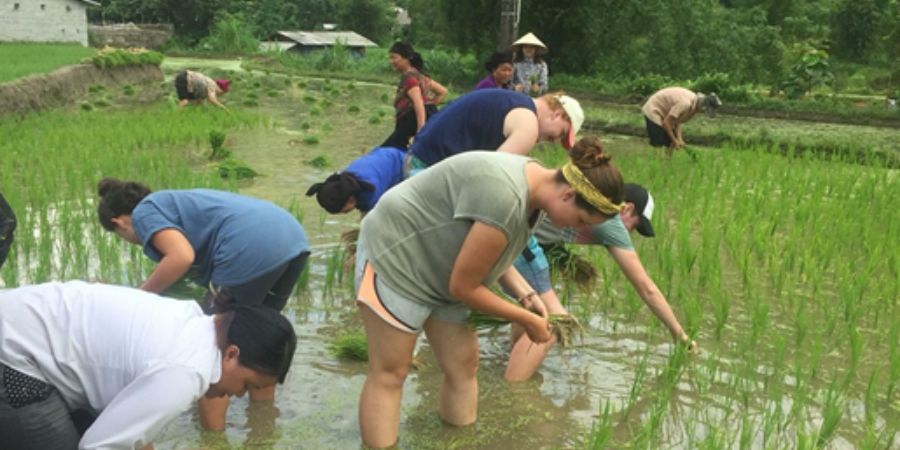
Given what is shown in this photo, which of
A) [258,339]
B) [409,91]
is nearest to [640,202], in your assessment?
[258,339]

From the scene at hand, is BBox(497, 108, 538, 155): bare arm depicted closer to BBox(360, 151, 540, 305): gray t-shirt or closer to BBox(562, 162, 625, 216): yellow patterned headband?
BBox(360, 151, 540, 305): gray t-shirt

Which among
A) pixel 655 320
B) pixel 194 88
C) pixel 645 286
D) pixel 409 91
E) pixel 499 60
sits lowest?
pixel 655 320

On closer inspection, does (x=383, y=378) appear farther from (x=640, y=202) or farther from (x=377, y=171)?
(x=377, y=171)

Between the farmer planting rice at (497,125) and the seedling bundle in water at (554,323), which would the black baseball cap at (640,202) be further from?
the seedling bundle in water at (554,323)

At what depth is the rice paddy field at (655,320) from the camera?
2.90 meters

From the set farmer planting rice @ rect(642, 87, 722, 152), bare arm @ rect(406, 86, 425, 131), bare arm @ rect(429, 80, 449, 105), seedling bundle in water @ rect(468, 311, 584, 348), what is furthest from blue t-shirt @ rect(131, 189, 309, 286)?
farmer planting rice @ rect(642, 87, 722, 152)

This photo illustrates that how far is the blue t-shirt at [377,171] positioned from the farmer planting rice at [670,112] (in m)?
4.86

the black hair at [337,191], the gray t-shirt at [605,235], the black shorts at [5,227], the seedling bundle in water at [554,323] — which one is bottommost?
the seedling bundle in water at [554,323]

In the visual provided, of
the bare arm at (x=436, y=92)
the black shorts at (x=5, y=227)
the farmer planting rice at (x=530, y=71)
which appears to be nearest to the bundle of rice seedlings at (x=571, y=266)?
the black shorts at (x=5, y=227)

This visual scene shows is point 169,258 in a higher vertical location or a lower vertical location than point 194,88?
higher

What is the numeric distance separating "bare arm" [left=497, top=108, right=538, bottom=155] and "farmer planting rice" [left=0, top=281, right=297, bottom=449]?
1.42 meters

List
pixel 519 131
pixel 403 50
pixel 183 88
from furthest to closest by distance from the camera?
pixel 183 88 → pixel 403 50 → pixel 519 131

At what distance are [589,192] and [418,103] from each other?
3.76m

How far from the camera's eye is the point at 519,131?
10.4 feet
